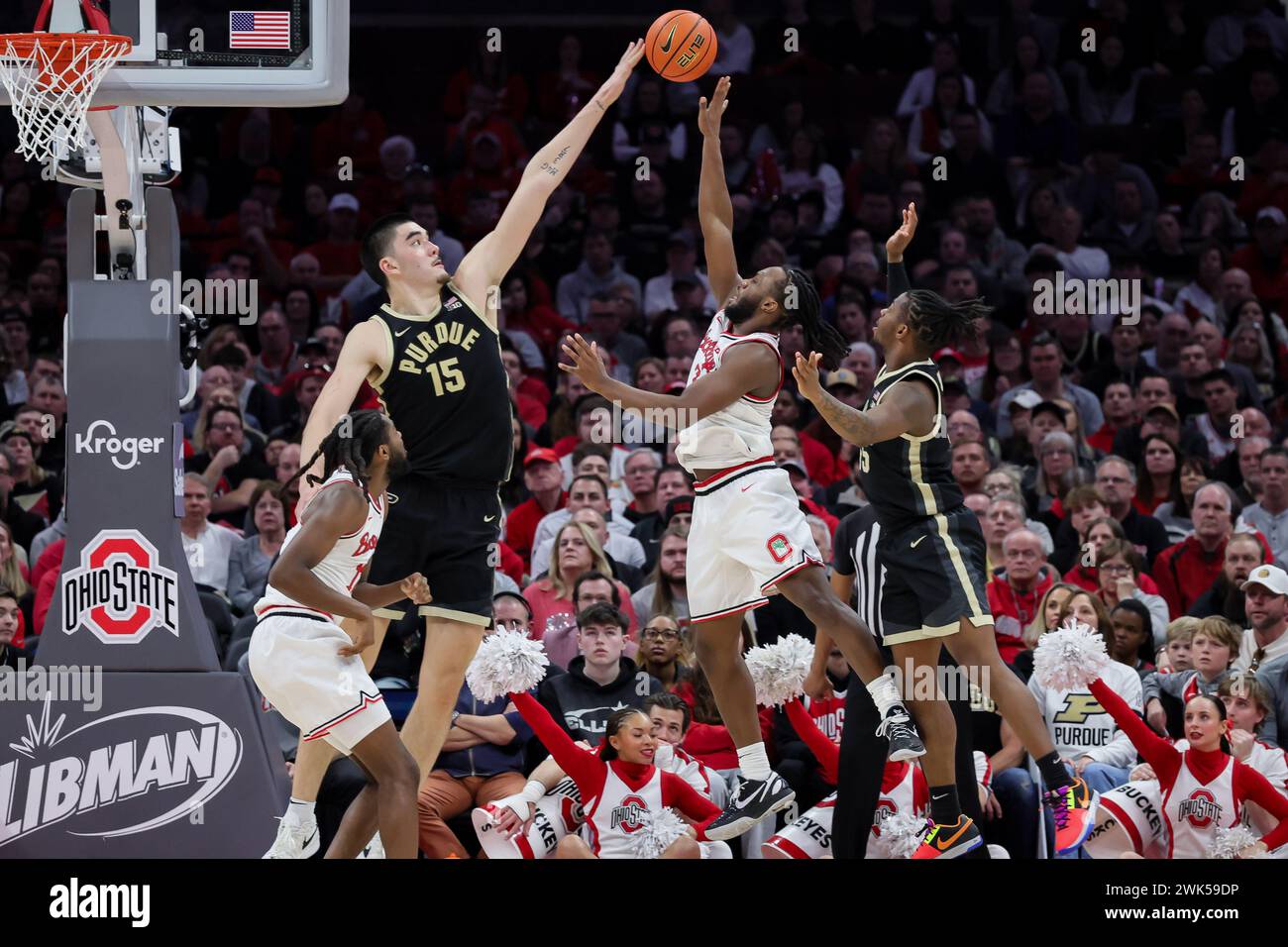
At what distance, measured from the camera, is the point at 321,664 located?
650cm

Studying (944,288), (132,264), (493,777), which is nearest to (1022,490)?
(944,288)

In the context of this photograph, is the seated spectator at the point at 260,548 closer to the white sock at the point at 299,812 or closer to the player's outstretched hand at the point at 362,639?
the white sock at the point at 299,812

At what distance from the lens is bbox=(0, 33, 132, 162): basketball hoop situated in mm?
7145

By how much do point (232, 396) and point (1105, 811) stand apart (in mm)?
5436

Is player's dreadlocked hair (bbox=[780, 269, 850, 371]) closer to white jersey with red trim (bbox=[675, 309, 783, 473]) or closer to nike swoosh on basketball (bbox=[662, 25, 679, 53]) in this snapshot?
white jersey with red trim (bbox=[675, 309, 783, 473])

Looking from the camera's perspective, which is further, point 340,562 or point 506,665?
point 506,665

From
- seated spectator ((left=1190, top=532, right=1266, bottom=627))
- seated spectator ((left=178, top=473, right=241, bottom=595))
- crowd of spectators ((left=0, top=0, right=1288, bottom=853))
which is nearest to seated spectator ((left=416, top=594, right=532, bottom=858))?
crowd of spectators ((left=0, top=0, right=1288, bottom=853))

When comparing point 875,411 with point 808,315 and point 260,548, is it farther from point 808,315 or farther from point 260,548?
point 260,548

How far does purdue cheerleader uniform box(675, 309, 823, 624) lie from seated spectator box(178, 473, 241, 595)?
357cm

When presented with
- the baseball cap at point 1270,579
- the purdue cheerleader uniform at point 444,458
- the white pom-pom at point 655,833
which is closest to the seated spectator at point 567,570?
the white pom-pom at point 655,833

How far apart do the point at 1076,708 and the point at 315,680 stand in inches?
156

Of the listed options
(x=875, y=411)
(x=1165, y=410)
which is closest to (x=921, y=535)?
(x=875, y=411)

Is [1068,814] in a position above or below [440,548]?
below
